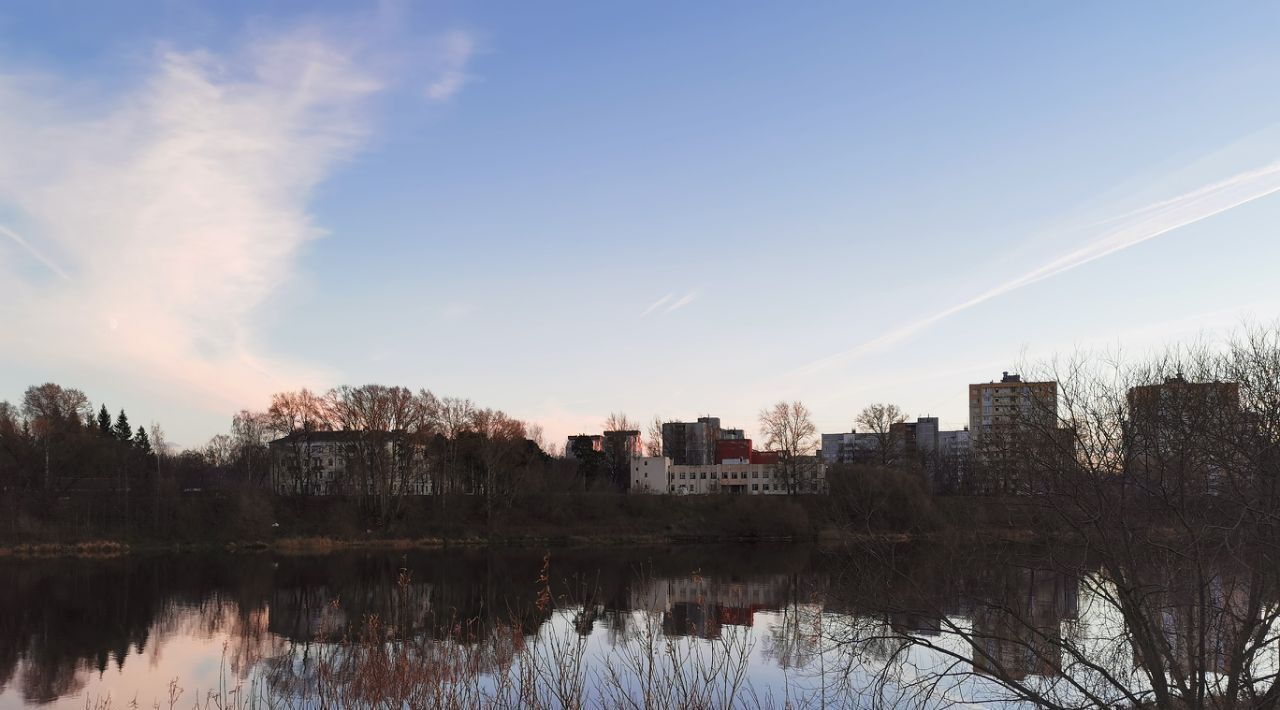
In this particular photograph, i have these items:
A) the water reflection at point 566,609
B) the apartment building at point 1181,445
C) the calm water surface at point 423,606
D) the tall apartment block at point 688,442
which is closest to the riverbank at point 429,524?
the calm water surface at point 423,606

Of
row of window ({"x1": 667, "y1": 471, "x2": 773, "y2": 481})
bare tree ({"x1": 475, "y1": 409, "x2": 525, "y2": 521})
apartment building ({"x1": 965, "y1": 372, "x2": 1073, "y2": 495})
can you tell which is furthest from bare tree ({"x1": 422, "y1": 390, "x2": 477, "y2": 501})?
apartment building ({"x1": 965, "y1": 372, "x2": 1073, "y2": 495})

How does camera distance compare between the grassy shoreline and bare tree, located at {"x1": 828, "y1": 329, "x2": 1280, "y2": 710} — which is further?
the grassy shoreline

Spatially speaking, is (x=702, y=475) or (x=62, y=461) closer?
(x=62, y=461)

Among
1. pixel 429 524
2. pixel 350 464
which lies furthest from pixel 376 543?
pixel 350 464

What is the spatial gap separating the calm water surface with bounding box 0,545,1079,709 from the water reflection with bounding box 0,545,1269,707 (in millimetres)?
76

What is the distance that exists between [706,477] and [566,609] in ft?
254

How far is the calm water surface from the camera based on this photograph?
12.4 metres

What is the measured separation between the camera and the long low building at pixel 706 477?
3937 inches

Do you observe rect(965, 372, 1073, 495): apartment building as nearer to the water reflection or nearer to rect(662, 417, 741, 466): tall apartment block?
the water reflection

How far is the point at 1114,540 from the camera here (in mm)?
10602

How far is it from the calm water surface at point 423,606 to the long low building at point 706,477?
39.4 metres

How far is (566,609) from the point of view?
29.8m

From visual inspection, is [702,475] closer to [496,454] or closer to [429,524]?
[496,454]

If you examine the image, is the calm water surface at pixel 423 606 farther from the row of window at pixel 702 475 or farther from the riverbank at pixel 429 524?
the row of window at pixel 702 475
